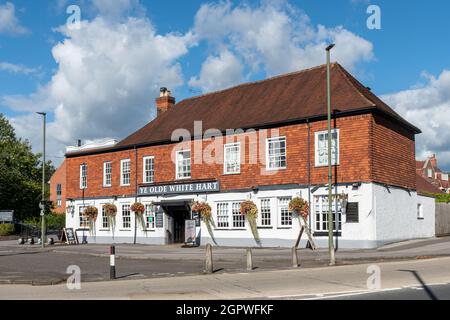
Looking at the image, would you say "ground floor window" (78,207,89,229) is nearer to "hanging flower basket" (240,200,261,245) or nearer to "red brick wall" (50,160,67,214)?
"hanging flower basket" (240,200,261,245)

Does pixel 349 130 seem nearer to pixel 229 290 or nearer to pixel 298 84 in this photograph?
pixel 298 84

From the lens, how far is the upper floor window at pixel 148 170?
3709 cm

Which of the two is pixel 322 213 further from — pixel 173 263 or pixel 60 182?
pixel 60 182

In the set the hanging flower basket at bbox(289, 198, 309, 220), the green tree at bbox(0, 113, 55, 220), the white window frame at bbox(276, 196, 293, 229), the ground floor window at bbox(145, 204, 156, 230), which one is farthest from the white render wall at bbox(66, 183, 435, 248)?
the green tree at bbox(0, 113, 55, 220)

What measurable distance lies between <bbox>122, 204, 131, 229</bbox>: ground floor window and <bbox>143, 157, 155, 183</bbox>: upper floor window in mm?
2457

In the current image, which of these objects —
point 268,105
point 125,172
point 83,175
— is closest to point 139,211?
point 125,172

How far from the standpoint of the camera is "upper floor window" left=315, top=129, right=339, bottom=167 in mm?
28383

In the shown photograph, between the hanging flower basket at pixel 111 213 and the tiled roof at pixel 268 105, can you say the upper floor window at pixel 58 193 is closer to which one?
the hanging flower basket at pixel 111 213

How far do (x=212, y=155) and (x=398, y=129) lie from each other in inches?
417

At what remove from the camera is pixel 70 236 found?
3928 centimetres

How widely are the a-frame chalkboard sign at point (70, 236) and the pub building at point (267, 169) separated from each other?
1406 millimetres

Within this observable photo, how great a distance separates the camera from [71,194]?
1676 inches

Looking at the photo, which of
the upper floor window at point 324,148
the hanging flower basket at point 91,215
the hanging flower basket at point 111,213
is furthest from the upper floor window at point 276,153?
the hanging flower basket at point 91,215
